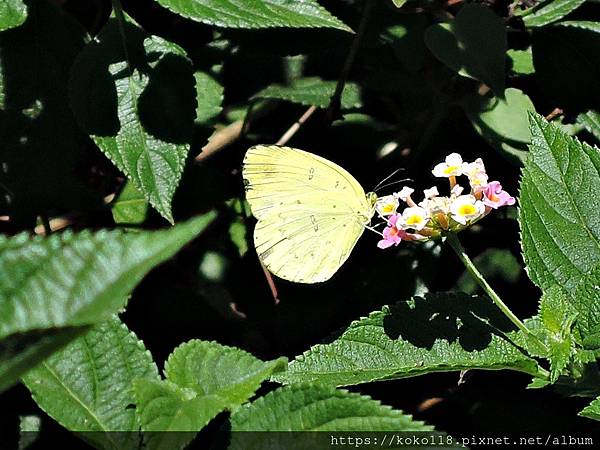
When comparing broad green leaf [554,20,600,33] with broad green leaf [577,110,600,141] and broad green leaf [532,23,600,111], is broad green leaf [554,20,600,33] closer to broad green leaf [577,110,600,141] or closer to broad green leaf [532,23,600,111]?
broad green leaf [532,23,600,111]

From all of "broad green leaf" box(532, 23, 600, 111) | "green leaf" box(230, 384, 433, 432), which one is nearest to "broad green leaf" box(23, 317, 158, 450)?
"green leaf" box(230, 384, 433, 432)

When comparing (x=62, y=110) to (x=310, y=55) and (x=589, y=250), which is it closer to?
(x=310, y=55)

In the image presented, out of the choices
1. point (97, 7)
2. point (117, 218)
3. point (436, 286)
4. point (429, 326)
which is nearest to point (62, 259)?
point (429, 326)

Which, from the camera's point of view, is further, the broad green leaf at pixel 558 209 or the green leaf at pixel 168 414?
the broad green leaf at pixel 558 209

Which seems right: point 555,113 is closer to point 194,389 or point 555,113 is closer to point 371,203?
point 371,203

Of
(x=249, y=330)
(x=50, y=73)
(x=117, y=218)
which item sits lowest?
(x=249, y=330)

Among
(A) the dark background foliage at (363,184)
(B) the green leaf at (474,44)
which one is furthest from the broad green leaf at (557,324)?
(B) the green leaf at (474,44)

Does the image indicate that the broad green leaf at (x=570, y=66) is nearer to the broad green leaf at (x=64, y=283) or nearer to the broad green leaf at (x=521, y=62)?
the broad green leaf at (x=521, y=62)

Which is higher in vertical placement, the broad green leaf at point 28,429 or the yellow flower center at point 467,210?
the yellow flower center at point 467,210
